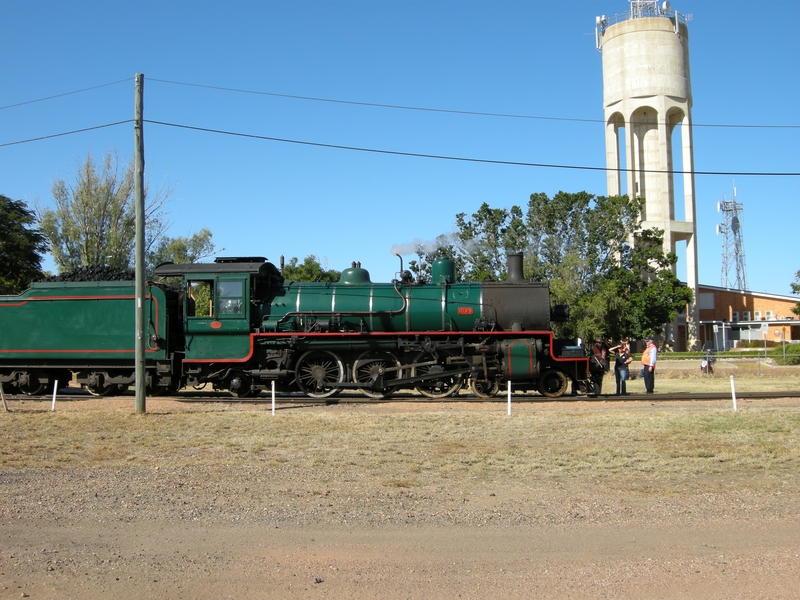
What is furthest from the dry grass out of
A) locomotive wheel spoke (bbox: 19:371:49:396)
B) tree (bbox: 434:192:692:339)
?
tree (bbox: 434:192:692:339)

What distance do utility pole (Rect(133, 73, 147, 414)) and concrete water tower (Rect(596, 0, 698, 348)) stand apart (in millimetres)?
46601

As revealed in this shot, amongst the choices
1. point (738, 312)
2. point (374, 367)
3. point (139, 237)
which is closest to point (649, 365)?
point (374, 367)

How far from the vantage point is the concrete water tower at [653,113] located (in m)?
56.2

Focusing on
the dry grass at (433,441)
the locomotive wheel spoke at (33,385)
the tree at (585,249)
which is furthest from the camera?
the tree at (585,249)

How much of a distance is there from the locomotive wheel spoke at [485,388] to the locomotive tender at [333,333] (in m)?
0.03

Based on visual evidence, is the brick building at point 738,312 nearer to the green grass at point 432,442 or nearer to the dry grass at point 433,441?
the dry grass at point 433,441

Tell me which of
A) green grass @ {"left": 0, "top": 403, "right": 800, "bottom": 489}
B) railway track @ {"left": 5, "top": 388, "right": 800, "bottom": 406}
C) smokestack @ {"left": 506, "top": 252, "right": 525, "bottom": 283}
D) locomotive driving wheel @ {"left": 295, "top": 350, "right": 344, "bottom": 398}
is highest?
smokestack @ {"left": 506, "top": 252, "right": 525, "bottom": 283}

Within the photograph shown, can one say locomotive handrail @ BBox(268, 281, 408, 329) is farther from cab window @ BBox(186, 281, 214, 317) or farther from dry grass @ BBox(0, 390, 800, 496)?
dry grass @ BBox(0, 390, 800, 496)

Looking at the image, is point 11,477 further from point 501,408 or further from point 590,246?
point 590,246

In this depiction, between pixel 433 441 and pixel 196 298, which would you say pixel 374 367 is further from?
pixel 433 441

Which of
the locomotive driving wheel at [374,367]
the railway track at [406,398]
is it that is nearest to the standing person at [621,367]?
the railway track at [406,398]

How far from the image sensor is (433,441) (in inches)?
452

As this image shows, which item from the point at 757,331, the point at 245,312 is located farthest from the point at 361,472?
the point at 757,331

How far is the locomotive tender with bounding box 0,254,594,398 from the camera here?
17.4m
